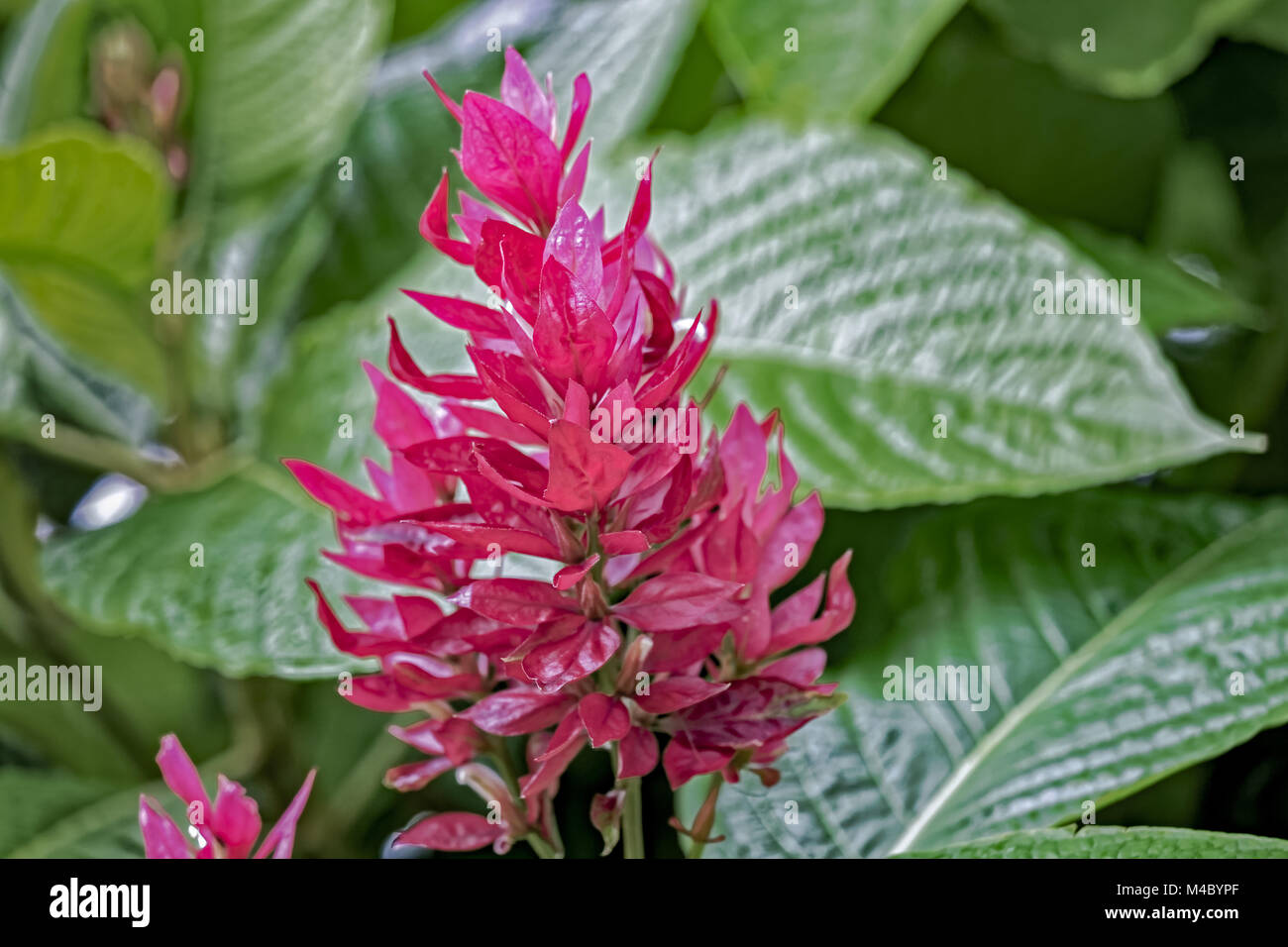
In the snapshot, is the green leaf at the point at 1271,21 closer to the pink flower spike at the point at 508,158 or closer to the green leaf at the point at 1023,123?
the green leaf at the point at 1023,123

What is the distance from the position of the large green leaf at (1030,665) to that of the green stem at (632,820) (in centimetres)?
9

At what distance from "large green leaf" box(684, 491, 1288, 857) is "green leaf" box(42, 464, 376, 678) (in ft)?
0.48

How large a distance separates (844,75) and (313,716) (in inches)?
15.1

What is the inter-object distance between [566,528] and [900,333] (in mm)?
218

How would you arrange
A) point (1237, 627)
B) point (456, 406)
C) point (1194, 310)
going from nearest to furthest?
point (456, 406), point (1237, 627), point (1194, 310)

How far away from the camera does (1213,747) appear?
0.32 m

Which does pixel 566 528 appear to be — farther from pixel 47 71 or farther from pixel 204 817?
pixel 47 71

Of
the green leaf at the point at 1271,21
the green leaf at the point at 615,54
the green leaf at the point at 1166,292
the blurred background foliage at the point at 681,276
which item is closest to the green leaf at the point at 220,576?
the blurred background foliage at the point at 681,276

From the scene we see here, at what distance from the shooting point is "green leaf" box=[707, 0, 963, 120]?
1.45 ft

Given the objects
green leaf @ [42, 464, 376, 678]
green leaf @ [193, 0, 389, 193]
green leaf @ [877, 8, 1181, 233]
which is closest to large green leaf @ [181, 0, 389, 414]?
green leaf @ [193, 0, 389, 193]

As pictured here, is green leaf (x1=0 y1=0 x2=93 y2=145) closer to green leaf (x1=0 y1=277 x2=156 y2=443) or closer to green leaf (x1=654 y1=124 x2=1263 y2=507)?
green leaf (x1=0 y1=277 x2=156 y2=443)
